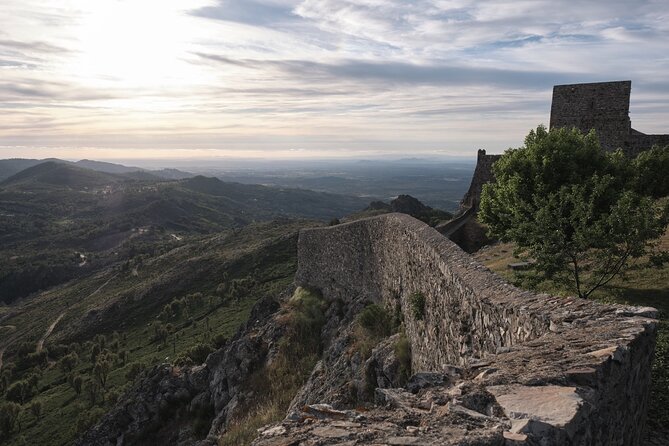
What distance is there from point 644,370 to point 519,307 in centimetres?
191

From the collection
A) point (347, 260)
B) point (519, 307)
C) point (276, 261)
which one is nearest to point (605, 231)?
point (519, 307)

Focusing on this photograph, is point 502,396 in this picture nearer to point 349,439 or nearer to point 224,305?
point 349,439

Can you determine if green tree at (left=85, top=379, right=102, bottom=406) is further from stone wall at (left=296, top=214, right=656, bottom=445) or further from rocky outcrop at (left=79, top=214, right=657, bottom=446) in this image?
stone wall at (left=296, top=214, right=656, bottom=445)

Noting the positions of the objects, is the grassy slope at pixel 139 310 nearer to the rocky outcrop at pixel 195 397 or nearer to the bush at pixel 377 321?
the rocky outcrop at pixel 195 397

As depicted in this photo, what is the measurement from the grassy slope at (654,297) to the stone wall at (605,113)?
1333cm

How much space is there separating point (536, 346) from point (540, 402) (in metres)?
1.89

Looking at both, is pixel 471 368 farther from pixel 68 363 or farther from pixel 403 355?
pixel 68 363

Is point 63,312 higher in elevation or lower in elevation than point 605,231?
lower

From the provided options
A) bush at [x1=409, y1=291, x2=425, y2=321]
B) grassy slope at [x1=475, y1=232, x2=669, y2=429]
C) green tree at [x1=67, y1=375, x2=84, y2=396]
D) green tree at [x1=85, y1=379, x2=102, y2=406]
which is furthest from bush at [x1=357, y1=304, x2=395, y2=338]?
green tree at [x1=67, y1=375, x2=84, y2=396]

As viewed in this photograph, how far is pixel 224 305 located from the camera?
97.8m

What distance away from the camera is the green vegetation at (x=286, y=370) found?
1961cm

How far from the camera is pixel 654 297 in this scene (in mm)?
15086

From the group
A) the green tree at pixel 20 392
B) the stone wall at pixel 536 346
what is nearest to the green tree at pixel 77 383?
the green tree at pixel 20 392

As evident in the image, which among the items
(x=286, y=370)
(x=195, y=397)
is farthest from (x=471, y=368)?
(x=195, y=397)
